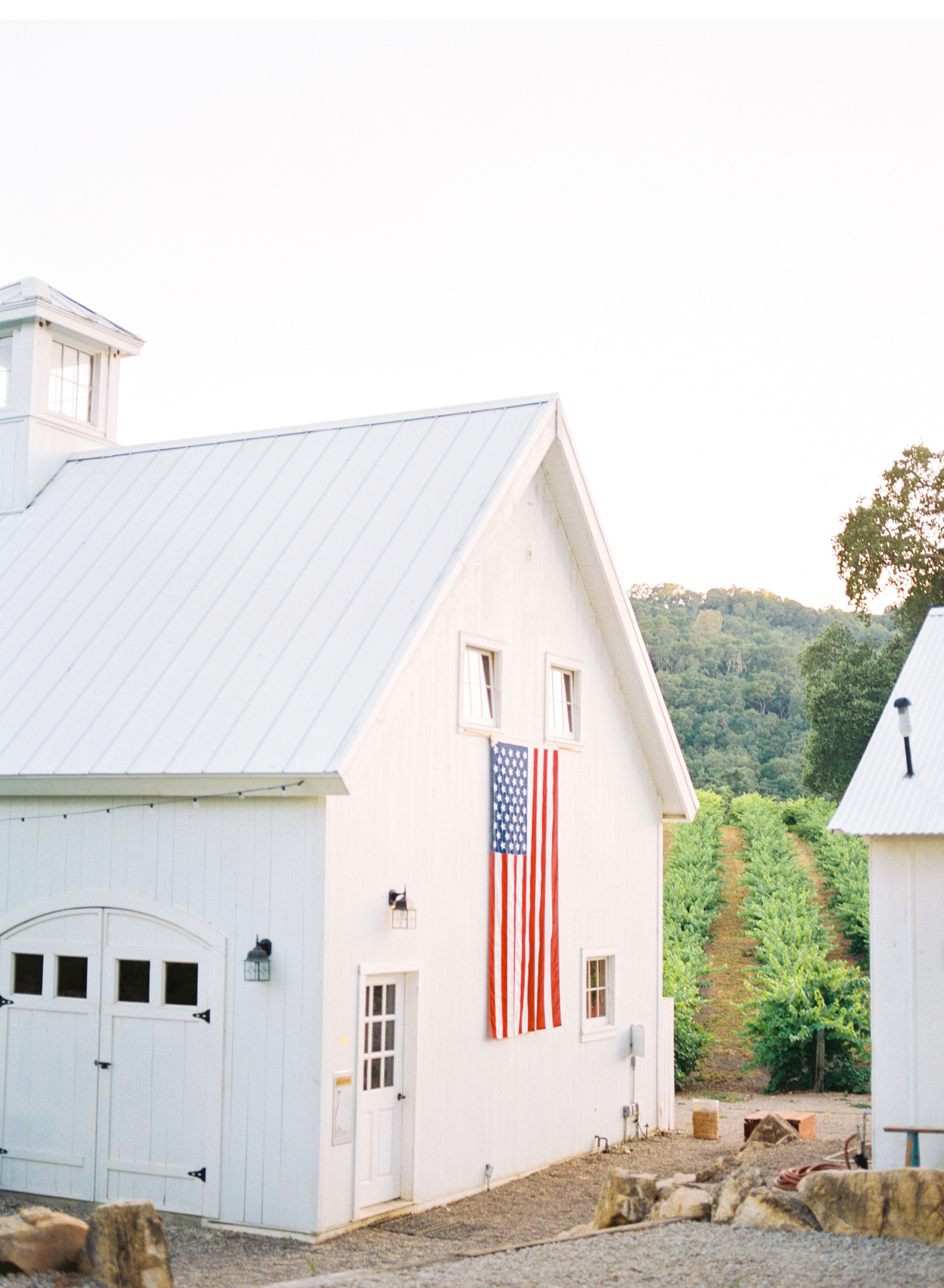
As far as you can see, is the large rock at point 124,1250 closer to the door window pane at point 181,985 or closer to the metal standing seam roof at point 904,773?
the door window pane at point 181,985

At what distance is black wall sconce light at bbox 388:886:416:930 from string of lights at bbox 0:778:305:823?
155cm

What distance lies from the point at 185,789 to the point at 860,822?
5535mm

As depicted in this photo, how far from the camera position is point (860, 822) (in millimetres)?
11633

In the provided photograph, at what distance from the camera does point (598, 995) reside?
50.8 ft

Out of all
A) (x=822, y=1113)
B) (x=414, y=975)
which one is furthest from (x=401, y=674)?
(x=822, y=1113)

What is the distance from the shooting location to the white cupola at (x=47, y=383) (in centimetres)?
1571

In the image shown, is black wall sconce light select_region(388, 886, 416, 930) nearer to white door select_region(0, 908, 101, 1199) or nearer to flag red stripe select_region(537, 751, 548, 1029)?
white door select_region(0, 908, 101, 1199)

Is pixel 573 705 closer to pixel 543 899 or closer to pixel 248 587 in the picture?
pixel 543 899

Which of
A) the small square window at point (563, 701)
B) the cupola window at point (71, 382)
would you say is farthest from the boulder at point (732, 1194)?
the cupola window at point (71, 382)

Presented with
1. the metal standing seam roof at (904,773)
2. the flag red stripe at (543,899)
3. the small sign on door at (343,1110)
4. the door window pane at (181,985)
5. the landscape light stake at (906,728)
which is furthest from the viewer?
the flag red stripe at (543,899)

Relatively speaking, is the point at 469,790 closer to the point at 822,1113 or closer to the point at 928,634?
the point at 928,634

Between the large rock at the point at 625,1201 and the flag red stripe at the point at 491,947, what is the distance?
2.60 meters

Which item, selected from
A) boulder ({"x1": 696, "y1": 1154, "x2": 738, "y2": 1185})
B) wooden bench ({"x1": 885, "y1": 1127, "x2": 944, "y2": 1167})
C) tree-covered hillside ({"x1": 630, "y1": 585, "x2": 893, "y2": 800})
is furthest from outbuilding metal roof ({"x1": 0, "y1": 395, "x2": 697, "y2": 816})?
tree-covered hillside ({"x1": 630, "y1": 585, "x2": 893, "y2": 800})

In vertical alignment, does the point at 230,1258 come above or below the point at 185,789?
below
